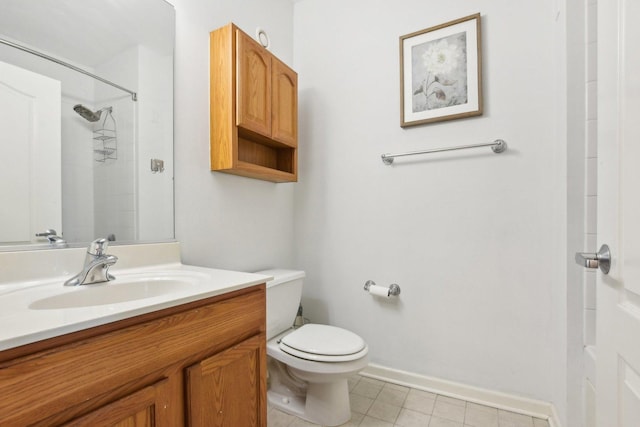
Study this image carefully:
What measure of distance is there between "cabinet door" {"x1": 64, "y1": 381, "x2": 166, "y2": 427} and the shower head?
0.93 meters

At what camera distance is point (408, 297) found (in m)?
1.71

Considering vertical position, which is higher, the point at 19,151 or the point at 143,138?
the point at 143,138

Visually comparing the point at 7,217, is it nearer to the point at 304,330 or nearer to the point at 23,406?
the point at 23,406

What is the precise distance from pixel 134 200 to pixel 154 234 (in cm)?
16

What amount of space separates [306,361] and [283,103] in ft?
4.42

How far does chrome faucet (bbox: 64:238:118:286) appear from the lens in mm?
896

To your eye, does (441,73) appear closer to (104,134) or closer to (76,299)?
(104,134)

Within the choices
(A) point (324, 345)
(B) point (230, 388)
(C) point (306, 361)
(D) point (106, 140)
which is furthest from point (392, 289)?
(D) point (106, 140)

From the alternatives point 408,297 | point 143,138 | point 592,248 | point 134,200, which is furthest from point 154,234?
point 592,248

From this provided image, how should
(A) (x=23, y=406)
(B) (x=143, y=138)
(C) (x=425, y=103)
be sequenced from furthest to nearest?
(C) (x=425, y=103), (B) (x=143, y=138), (A) (x=23, y=406)

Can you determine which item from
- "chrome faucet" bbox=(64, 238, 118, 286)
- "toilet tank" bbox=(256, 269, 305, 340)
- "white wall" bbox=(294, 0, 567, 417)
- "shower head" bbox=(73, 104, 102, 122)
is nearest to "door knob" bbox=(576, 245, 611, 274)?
"white wall" bbox=(294, 0, 567, 417)

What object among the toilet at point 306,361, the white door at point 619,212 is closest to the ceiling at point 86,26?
the toilet at point 306,361

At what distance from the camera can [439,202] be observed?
1.63 meters

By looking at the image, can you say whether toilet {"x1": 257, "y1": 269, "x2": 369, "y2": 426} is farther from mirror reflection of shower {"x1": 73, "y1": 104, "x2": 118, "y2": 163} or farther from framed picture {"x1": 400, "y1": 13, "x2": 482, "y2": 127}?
framed picture {"x1": 400, "y1": 13, "x2": 482, "y2": 127}
